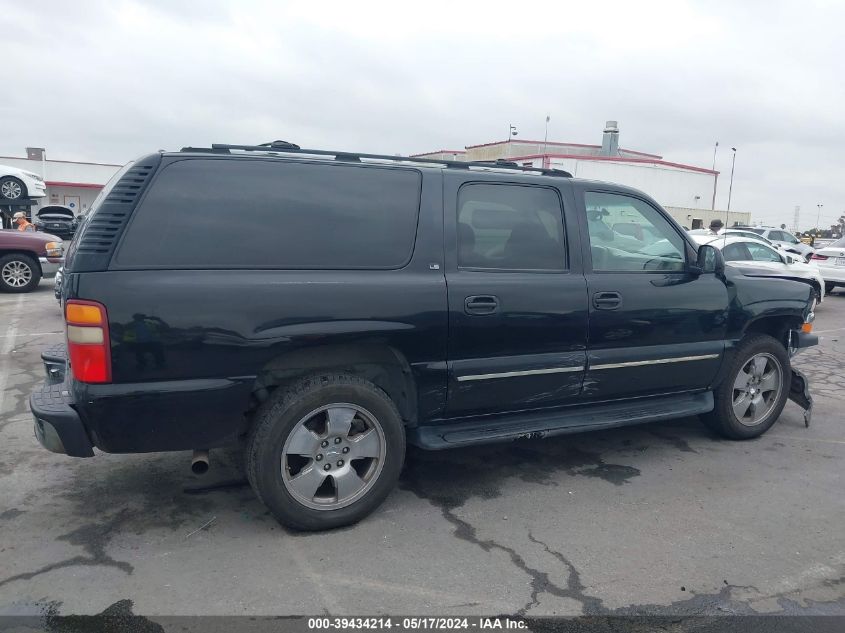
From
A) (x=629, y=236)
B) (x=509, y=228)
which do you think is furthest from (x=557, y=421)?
A: (x=629, y=236)

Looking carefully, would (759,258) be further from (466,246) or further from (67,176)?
(67,176)

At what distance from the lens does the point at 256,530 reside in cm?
348

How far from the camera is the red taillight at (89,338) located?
9.71 feet

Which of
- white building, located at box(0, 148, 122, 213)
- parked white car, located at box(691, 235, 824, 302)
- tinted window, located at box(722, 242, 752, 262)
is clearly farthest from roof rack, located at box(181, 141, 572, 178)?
white building, located at box(0, 148, 122, 213)

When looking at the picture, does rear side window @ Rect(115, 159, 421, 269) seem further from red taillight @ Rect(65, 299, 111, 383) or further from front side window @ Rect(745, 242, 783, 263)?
front side window @ Rect(745, 242, 783, 263)

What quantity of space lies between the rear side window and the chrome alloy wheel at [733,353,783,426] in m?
2.89

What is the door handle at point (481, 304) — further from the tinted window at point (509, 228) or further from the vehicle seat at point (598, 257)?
the vehicle seat at point (598, 257)

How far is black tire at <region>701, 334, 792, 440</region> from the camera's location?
15.9 ft

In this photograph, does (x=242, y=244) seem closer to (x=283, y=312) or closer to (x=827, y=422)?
(x=283, y=312)

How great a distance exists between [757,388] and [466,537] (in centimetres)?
284

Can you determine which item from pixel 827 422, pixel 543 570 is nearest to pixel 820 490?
pixel 827 422

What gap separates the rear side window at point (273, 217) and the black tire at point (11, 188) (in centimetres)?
1516

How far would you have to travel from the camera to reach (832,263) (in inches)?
582

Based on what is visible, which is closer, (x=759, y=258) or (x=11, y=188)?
(x=759, y=258)
